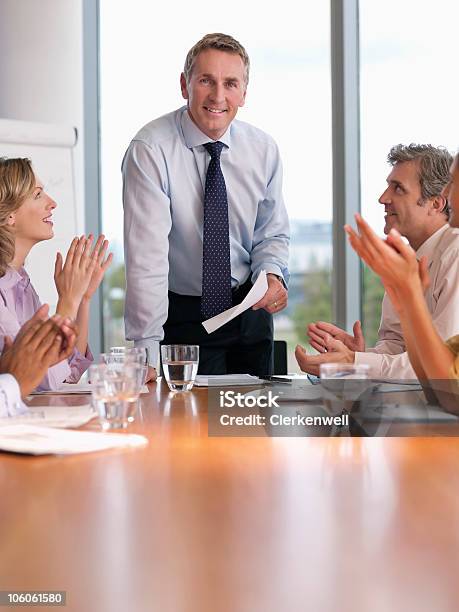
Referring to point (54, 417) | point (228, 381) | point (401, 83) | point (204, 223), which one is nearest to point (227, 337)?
point (204, 223)

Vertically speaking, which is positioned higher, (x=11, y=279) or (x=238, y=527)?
(x=11, y=279)

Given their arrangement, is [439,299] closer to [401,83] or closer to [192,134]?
[192,134]

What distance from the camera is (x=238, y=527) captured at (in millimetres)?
1034

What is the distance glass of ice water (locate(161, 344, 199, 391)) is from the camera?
7.89 feet

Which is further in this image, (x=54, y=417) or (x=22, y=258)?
(x=22, y=258)

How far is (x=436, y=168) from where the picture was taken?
9.80 ft

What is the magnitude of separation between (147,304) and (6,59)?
2.61 meters

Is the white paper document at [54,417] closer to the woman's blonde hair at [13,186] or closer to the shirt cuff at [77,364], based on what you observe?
the shirt cuff at [77,364]

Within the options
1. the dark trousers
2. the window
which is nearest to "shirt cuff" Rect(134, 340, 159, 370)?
the dark trousers

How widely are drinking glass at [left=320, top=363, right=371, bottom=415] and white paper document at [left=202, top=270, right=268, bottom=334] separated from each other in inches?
44.1

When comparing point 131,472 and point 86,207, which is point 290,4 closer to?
point 86,207

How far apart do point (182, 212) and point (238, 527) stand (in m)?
2.62

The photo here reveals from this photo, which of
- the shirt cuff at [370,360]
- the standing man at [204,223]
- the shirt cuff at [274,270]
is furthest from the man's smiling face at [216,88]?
the shirt cuff at [370,360]

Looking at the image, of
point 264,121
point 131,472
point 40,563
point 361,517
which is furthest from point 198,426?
point 264,121
